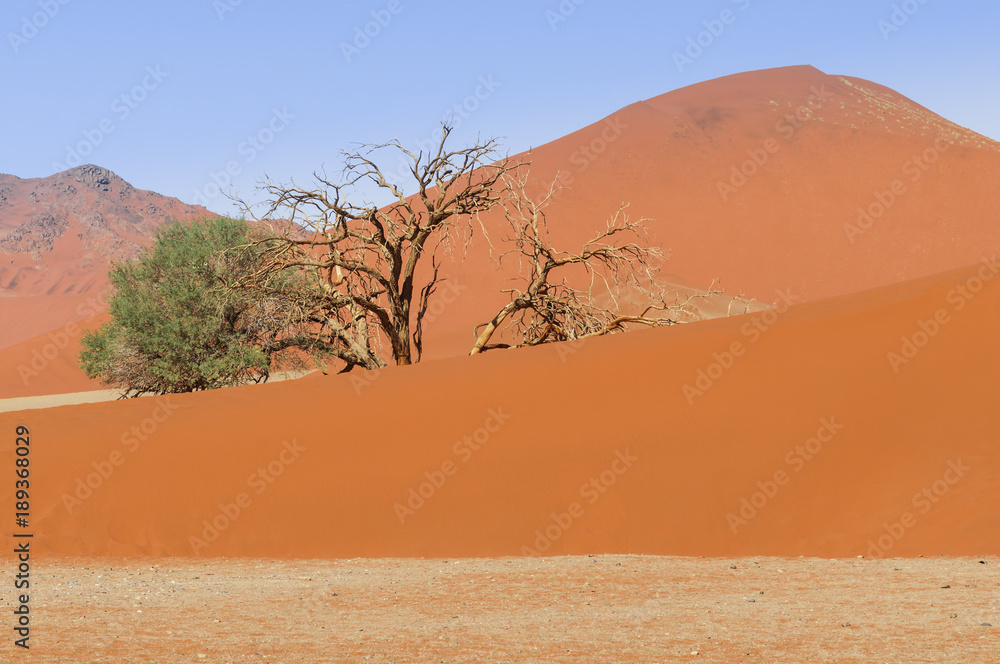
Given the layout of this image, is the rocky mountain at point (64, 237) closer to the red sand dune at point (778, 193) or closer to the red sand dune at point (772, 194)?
the red sand dune at point (772, 194)

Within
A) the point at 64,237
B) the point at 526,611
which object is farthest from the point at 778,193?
the point at 64,237

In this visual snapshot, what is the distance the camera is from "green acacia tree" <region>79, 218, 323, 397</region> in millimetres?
21484

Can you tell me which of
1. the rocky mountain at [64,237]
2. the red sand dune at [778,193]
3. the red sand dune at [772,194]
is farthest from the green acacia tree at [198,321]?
the rocky mountain at [64,237]

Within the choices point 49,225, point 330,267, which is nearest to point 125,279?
point 330,267

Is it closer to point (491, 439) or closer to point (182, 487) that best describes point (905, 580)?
point (491, 439)

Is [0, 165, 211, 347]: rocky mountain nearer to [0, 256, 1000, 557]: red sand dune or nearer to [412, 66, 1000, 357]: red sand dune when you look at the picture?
[412, 66, 1000, 357]: red sand dune

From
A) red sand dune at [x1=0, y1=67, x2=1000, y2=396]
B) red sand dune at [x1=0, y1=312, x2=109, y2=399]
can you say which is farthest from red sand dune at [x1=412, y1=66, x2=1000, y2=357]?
red sand dune at [x1=0, y1=312, x2=109, y2=399]

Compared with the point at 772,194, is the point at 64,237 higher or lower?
higher

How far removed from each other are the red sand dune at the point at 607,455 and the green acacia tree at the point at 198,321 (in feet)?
22.6

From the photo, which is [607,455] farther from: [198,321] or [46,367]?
[46,367]

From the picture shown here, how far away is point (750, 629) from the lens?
6.54 m

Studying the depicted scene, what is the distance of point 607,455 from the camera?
11562 mm

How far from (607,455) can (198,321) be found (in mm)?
13669

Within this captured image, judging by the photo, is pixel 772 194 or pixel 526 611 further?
pixel 772 194
